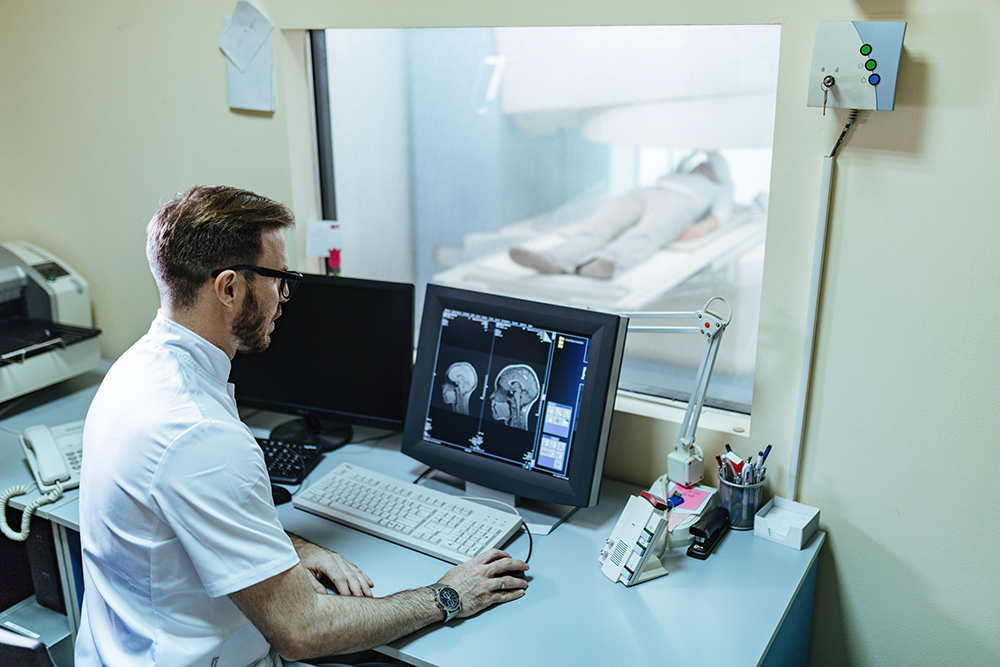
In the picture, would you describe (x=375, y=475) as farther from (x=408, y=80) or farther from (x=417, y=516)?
(x=408, y=80)

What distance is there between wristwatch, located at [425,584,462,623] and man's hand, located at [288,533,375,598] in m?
0.14

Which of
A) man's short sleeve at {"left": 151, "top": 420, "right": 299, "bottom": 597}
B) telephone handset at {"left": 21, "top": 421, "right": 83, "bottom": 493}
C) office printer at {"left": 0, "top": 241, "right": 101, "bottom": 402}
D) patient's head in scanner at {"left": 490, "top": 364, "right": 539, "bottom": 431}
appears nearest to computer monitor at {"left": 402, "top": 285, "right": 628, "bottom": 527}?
patient's head in scanner at {"left": 490, "top": 364, "right": 539, "bottom": 431}

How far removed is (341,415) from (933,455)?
1278mm

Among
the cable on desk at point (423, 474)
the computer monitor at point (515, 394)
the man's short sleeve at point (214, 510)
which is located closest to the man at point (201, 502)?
the man's short sleeve at point (214, 510)

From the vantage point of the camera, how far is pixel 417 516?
161 centimetres

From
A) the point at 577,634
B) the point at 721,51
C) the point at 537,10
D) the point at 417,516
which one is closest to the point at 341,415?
the point at 417,516

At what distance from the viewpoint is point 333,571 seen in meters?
1.43

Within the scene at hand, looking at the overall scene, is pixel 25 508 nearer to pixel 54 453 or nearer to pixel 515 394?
pixel 54 453

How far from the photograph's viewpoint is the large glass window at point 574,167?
1699 millimetres

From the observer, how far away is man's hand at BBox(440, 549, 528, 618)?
1340mm

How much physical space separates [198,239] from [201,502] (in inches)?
16.1

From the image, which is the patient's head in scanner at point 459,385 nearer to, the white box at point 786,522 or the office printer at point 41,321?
the white box at point 786,522

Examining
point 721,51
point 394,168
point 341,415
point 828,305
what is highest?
point 721,51

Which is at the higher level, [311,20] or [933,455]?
[311,20]
